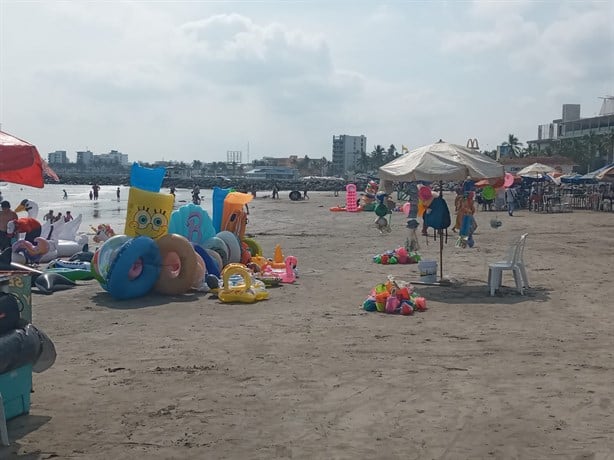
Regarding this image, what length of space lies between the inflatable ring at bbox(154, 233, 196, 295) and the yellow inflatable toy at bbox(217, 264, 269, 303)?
654 mm

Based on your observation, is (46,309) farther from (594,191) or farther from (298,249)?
(594,191)

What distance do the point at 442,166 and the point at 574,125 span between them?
98.3m

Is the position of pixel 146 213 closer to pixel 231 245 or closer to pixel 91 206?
pixel 231 245

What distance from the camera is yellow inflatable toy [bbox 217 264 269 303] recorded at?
10.4 m

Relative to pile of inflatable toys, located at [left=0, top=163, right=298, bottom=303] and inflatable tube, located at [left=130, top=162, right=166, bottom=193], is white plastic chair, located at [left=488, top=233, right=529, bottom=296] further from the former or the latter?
inflatable tube, located at [left=130, top=162, right=166, bottom=193]

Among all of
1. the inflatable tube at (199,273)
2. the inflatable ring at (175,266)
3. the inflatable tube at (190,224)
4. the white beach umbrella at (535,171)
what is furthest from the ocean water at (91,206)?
the white beach umbrella at (535,171)

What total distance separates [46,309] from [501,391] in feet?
22.7

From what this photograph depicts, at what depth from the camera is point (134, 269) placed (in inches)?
428

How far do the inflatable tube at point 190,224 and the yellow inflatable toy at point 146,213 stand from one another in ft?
4.10

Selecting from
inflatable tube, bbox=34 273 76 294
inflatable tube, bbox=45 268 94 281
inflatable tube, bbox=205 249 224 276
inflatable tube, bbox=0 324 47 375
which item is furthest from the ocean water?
inflatable tube, bbox=0 324 47 375

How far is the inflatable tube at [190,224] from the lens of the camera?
501 inches

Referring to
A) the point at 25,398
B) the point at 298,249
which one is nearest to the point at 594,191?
the point at 298,249

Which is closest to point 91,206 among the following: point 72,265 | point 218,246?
point 72,265

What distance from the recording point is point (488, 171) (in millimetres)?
11133
